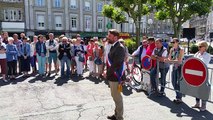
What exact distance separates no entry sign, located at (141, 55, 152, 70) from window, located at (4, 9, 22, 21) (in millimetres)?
34588

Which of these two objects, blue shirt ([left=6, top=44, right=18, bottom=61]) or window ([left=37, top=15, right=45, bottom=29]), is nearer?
blue shirt ([left=6, top=44, right=18, bottom=61])

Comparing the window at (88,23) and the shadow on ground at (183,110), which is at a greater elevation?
the window at (88,23)

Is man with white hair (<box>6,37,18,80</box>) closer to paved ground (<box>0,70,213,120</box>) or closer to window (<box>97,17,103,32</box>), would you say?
paved ground (<box>0,70,213,120</box>)

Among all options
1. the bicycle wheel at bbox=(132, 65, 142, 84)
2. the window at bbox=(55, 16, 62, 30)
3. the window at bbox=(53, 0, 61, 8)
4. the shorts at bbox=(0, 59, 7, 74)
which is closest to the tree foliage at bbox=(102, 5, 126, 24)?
the bicycle wheel at bbox=(132, 65, 142, 84)

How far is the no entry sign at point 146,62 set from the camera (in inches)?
273

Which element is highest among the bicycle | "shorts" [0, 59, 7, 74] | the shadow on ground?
"shorts" [0, 59, 7, 74]

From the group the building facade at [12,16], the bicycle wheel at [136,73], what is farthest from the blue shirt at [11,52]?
the building facade at [12,16]

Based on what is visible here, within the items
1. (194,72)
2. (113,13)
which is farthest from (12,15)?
(194,72)

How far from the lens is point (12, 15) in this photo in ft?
122

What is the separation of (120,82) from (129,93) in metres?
2.70

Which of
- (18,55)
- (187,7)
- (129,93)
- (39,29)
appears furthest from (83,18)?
(129,93)

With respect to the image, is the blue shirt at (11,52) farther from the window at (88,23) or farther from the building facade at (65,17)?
the window at (88,23)

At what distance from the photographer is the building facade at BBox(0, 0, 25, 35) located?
3609cm

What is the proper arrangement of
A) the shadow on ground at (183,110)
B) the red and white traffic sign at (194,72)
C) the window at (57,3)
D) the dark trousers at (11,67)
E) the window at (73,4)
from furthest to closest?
the window at (73,4)
the window at (57,3)
the dark trousers at (11,67)
the shadow on ground at (183,110)
the red and white traffic sign at (194,72)
